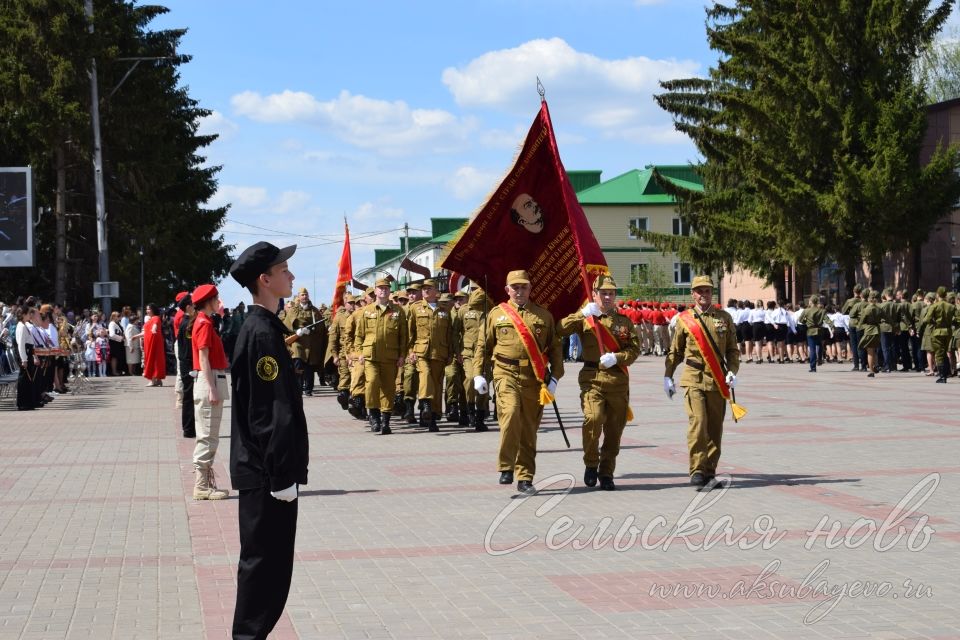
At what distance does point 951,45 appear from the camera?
182 ft

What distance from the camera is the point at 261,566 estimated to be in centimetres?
533

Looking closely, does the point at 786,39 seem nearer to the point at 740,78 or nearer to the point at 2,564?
the point at 740,78

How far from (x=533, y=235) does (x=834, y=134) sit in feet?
89.8

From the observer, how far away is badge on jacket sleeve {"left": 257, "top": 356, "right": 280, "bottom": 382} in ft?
17.5

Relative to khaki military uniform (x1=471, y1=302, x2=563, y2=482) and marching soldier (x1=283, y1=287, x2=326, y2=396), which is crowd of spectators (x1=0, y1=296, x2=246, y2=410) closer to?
marching soldier (x1=283, y1=287, x2=326, y2=396)

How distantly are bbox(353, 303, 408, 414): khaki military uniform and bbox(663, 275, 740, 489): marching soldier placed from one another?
19.0ft

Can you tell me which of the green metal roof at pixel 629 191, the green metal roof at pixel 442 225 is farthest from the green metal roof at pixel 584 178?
the green metal roof at pixel 442 225

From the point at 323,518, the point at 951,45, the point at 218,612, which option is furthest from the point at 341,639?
the point at 951,45

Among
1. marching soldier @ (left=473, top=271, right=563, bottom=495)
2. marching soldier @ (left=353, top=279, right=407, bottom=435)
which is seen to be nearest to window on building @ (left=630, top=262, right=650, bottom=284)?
marching soldier @ (left=353, top=279, right=407, bottom=435)

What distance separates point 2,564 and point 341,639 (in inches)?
124

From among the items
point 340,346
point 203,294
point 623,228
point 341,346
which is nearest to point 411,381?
point 341,346

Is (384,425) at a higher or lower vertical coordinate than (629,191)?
lower

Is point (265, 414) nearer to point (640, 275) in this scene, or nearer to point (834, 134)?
point (834, 134)

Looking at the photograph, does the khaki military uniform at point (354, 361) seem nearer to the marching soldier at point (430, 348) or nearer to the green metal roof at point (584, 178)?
the marching soldier at point (430, 348)
